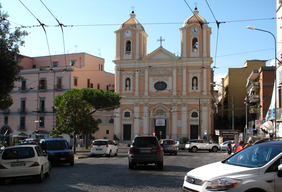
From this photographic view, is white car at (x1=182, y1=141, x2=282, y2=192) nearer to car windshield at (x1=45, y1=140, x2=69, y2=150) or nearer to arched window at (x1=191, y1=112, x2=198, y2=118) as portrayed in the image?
car windshield at (x1=45, y1=140, x2=69, y2=150)

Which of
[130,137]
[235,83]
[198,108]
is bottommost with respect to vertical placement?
[130,137]

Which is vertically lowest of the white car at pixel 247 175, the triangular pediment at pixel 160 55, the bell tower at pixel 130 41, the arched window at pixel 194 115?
the white car at pixel 247 175

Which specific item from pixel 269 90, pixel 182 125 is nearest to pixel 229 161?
pixel 269 90

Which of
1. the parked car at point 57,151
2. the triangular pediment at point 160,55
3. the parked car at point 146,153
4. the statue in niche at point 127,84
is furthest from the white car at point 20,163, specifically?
the triangular pediment at point 160,55

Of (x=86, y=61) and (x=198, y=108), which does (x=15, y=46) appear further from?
(x=86, y=61)

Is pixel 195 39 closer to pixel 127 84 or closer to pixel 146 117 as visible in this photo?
pixel 127 84

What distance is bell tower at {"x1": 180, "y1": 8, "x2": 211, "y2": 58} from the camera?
2227 inches

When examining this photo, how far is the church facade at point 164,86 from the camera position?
56.2m

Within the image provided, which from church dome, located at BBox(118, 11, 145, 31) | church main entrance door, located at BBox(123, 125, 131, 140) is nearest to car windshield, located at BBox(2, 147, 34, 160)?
church main entrance door, located at BBox(123, 125, 131, 140)

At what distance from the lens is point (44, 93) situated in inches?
2408

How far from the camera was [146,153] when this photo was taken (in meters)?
16.5

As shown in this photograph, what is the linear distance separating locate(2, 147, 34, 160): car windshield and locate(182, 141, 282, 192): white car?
7011 mm

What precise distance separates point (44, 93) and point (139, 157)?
47.6 metres

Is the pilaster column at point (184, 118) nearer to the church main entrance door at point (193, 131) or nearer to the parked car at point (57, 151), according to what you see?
the church main entrance door at point (193, 131)
